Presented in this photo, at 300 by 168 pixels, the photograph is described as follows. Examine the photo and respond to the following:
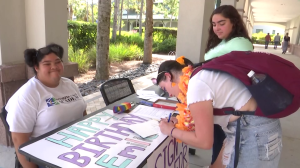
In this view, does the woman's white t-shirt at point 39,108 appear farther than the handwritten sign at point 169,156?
Yes

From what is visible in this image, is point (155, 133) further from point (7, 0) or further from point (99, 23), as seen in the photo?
point (99, 23)

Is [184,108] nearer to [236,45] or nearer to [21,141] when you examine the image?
[236,45]

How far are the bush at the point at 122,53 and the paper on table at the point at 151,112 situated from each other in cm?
746

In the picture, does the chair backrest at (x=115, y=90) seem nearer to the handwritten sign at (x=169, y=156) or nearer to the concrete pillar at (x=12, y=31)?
the handwritten sign at (x=169, y=156)

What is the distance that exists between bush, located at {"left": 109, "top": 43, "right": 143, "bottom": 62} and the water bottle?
8.55 meters

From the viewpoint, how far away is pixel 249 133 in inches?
51.2

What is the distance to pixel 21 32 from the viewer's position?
268cm

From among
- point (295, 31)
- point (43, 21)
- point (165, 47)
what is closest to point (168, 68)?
point (43, 21)

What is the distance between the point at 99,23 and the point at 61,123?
16.4ft

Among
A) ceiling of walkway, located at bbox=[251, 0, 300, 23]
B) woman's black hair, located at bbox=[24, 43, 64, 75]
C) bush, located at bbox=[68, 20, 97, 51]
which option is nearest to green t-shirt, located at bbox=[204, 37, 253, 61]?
woman's black hair, located at bbox=[24, 43, 64, 75]

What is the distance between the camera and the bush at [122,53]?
32.3ft

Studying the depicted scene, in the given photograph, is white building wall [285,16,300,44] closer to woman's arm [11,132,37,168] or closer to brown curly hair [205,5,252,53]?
brown curly hair [205,5,252,53]

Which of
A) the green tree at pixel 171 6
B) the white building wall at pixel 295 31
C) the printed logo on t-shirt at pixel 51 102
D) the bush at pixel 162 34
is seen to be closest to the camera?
the printed logo on t-shirt at pixel 51 102

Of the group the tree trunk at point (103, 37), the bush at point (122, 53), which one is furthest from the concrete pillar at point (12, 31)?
the bush at point (122, 53)
